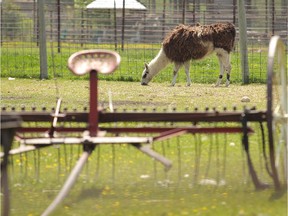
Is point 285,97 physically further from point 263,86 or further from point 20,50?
point 20,50

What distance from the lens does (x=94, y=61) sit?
24.7ft

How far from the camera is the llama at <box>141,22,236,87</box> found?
76.7 ft

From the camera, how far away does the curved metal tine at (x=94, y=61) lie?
738 cm

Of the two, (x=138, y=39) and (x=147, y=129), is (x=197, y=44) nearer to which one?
(x=138, y=39)

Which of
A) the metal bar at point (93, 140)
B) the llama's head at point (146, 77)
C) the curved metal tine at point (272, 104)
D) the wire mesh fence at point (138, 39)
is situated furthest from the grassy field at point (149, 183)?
the wire mesh fence at point (138, 39)

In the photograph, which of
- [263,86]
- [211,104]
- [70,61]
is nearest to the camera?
[70,61]

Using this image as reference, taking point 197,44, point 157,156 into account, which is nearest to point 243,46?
point 197,44

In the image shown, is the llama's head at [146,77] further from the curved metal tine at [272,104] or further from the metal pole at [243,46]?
the curved metal tine at [272,104]

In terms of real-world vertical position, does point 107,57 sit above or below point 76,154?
above

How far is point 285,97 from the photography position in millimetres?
8055

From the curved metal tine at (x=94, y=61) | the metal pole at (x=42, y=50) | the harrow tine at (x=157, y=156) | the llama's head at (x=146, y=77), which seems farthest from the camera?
the metal pole at (x=42, y=50)

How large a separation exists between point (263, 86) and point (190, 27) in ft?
9.41

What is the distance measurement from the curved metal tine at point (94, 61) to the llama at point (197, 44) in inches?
612

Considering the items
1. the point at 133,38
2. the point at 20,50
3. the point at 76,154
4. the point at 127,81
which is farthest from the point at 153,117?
the point at 133,38
